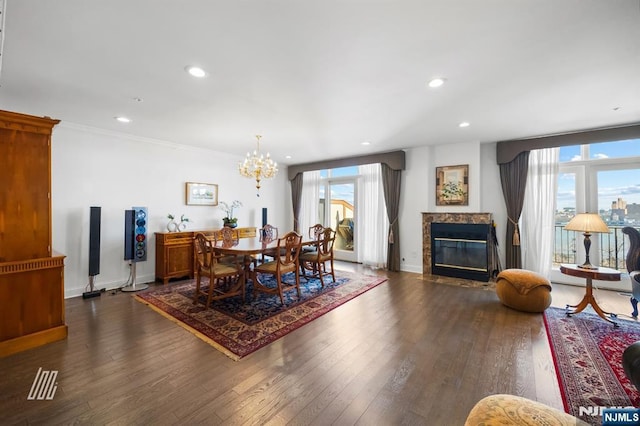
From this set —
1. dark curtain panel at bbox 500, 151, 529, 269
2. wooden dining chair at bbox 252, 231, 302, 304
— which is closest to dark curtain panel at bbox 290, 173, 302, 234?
wooden dining chair at bbox 252, 231, 302, 304

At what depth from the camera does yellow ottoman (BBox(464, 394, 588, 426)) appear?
1.18 m

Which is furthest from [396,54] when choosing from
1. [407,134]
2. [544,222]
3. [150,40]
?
[544,222]

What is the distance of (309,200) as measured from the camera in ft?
23.8

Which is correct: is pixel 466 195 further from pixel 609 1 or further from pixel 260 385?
pixel 260 385

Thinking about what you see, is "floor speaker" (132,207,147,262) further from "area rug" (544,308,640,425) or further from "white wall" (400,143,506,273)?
"area rug" (544,308,640,425)

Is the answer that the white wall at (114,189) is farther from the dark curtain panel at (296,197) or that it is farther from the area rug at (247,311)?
the dark curtain panel at (296,197)

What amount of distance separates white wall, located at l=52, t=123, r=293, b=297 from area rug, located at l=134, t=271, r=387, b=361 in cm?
100

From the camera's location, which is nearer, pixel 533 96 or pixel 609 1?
pixel 609 1

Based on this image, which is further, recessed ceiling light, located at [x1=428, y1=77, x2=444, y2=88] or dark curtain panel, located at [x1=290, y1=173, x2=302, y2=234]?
dark curtain panel, located at [x1=290, y1=173, x2=302, y2=234]

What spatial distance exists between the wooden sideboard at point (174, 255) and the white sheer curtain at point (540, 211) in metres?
6.19

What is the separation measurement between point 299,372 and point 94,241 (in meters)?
3.79

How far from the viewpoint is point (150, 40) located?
197 centimetres

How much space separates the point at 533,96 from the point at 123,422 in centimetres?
465

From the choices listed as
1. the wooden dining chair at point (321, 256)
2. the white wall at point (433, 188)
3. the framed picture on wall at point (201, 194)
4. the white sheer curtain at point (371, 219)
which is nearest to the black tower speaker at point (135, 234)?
the framed picture on wall at point (201, 194)
